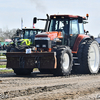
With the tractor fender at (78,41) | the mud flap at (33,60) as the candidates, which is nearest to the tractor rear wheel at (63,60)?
the mud flap at (33,60)

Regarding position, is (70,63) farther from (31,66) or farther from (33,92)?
(33,92)

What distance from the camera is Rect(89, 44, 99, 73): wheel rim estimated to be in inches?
527

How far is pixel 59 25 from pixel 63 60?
7.24 ft

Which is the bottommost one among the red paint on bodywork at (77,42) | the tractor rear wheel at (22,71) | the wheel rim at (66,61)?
the tractor rear wheel at (22,71)

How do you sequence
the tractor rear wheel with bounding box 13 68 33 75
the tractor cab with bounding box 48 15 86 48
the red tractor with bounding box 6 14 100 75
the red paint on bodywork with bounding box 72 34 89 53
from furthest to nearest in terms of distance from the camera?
the tractor cab with bounding box 48 15 86 48 < the red paint on bodywork with bounding box 72 34 89 53 < the tractor rear wheel with bounding box 13 68 33 75 < the red tractor with bounding box 6 14 100 75

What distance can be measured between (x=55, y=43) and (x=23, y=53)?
1624 millimetres

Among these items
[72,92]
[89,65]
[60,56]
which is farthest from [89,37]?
[72,92]

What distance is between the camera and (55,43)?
12.6 meters

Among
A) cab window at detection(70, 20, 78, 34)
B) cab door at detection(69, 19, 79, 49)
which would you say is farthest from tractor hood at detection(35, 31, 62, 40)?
cab window at detection(70, 20, 78, 34)

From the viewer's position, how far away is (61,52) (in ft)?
37.3

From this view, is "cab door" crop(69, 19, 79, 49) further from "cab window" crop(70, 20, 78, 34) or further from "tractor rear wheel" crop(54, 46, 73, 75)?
"tractor rear wheel" crop(54, 46, 73, 75)

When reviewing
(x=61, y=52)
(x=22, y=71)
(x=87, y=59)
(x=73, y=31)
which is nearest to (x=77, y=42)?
(x=73, y=31)

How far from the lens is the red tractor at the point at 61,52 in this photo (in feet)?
37.5

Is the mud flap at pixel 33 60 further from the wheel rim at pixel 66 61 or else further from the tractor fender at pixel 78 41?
the tractor fender at pixel 78 41
